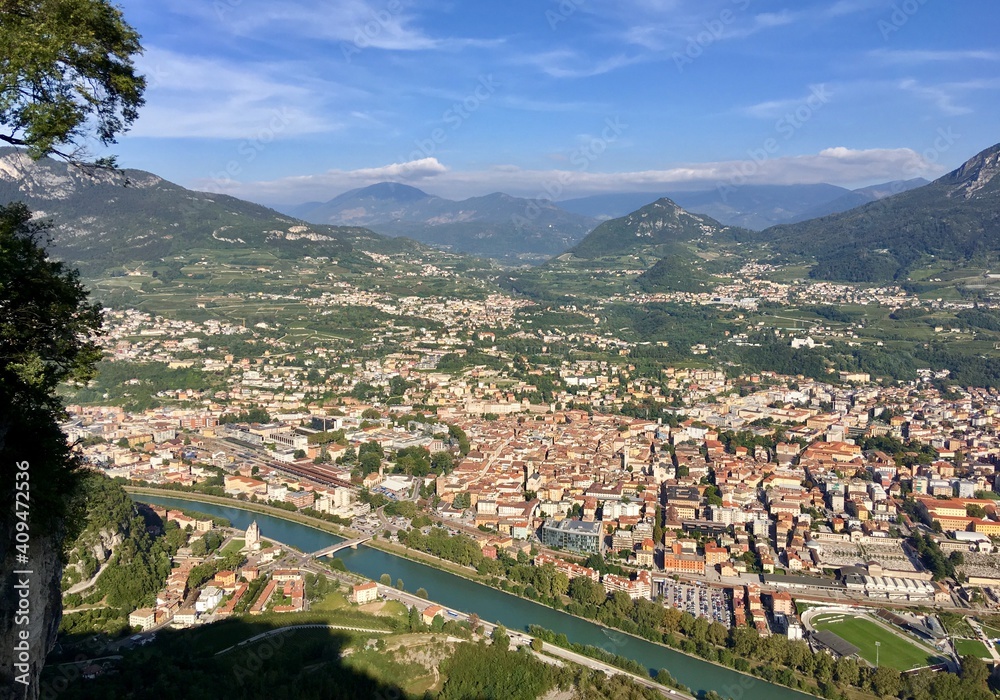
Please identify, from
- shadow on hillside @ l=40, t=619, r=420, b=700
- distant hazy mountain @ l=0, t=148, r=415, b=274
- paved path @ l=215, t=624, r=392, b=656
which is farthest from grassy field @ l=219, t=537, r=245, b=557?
distant hazy mountain @ l=0, t=148, r=415, b=274

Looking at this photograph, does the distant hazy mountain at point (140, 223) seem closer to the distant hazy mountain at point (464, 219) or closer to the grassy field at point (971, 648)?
the distant hazy mountain at point (464, 219)

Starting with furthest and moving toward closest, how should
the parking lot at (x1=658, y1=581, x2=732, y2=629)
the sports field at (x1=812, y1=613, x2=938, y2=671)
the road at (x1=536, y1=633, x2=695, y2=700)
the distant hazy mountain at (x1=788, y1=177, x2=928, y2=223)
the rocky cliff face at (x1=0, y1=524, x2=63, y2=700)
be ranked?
the distant hazy mountain at (x1=788, y1=177, x2=928, y2=223), the parking lot at (x1=658, y1=581, x2=732, y2=629), the sports field at (x1=812, y1=613, x2=938, y2=671), the road at (x1=536, y1=633, x2=695, y2=700), the rocky cliff face at (x1=0, y1=524, x2=63, y2=700)

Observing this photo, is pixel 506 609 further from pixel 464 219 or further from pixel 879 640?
pixel 464 219

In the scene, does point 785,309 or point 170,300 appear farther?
point 785,309

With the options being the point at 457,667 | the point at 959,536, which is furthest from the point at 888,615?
the point at 457,667

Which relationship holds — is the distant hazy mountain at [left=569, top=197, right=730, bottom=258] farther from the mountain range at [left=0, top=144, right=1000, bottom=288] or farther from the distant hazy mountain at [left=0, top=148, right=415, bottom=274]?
the distant hazy mountain at [left=0, top=148, right=415, bottom=274]

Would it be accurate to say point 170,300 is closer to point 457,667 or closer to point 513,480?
point 513,480

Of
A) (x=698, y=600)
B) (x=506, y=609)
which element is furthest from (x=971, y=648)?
(x=506, y=609)
